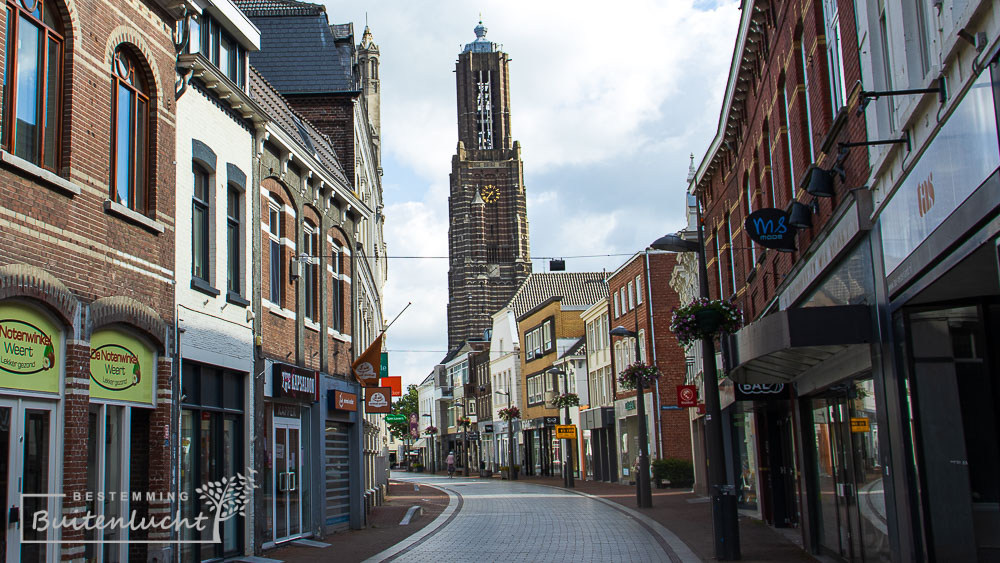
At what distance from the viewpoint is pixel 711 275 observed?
27672 millimetres

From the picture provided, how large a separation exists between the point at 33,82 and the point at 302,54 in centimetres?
1841

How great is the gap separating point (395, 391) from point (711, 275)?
9800 mm

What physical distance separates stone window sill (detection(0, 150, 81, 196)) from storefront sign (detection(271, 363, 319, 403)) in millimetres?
7229

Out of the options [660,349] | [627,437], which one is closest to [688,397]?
[660,349]

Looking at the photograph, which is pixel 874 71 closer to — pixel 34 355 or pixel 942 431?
pixel 942 431

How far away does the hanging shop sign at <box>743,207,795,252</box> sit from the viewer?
13617 mm

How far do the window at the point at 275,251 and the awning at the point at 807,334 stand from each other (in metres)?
9.04

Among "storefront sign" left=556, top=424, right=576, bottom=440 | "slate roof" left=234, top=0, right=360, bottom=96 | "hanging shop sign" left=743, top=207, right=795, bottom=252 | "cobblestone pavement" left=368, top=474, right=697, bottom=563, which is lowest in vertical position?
"cobblestone pavement" left=368, top=474, right=697, bottom=563

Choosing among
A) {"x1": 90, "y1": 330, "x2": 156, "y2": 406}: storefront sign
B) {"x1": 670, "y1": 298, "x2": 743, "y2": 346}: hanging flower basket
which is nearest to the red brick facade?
{"x1": 670, "y1": 298, "x2": 743, "y2": 346}: hanging flower basket

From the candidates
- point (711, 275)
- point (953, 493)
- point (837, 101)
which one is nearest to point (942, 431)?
point (953, 493)

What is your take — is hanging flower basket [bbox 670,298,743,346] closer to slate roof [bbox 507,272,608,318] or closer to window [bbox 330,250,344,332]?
window [bbox 330,250,344,332]

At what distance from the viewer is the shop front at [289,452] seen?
17.3 metres

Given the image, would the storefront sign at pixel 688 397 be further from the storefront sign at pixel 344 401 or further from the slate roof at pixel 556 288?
the slate roof at pixel 556 288

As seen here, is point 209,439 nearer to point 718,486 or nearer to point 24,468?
point 24,468
